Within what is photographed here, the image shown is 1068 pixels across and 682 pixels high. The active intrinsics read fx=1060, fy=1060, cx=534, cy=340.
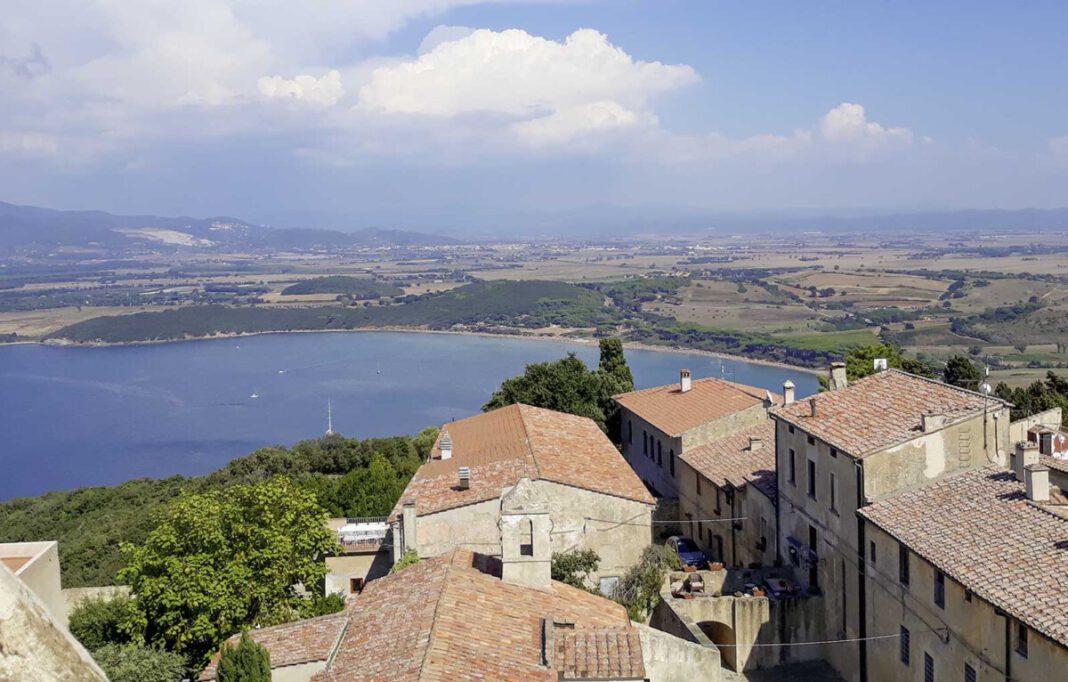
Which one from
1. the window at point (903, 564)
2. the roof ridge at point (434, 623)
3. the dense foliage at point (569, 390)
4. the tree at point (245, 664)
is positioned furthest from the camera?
the dense foliage at point (569, 390)

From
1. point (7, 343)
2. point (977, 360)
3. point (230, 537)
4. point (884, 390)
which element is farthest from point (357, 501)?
point (7, 343)

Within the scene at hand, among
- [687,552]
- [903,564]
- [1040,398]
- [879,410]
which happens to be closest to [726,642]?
[903,564]

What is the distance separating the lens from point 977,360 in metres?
82.6

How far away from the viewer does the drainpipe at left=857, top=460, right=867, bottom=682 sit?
16.7m

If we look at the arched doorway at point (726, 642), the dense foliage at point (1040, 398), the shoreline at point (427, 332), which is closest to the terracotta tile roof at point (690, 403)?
the dense foliage at point (1040, 398)

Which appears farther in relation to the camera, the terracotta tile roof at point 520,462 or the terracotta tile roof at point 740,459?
the terracotta tile roof at point 740,459

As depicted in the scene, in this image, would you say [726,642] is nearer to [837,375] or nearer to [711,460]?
[711,460]

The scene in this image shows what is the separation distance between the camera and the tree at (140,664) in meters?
14.8

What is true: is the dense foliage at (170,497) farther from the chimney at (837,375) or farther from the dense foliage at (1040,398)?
the dense foliage at (1040,398)

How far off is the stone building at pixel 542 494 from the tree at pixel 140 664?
4.59 metres

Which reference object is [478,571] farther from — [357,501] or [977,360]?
[977,360]

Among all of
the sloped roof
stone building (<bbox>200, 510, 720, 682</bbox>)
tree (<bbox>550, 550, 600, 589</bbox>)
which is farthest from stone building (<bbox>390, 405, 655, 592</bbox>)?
the sloped roof

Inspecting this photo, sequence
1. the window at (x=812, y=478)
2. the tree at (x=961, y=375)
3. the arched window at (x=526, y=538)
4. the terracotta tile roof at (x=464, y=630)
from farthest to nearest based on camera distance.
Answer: the tree at (x=961, y=375), the window at (x=812, y=478), the arched window at (x=526, y=538), the terracotta tile roof at (x=464, y=630)

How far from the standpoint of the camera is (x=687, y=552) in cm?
2288
